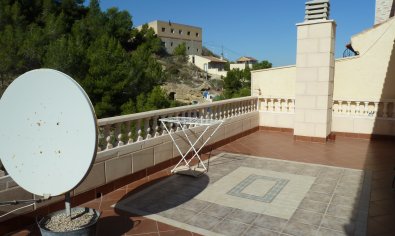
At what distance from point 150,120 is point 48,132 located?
366cm

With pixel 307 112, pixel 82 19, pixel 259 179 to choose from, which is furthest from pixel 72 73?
pixel 259 179

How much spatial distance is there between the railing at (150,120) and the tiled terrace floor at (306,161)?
0.73 meters

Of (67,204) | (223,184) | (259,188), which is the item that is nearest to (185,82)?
(223,184)

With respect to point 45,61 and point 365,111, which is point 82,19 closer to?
point 45,61

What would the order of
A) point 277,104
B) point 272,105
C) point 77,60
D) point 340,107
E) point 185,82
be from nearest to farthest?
point 340,107 < point 277,104 < point 272,105 < point 77,60 < point 185,82

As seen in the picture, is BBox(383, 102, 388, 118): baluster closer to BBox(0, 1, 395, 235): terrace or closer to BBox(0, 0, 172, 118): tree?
BBox(0, 1, 395, 235): terrace

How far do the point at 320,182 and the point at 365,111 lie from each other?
4.62 meters

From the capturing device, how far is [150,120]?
620 centimetres

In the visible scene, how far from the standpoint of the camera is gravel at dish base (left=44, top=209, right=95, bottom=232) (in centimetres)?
259

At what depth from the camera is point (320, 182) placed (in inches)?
194

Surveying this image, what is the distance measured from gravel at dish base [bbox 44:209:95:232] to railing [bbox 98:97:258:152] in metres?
1.68

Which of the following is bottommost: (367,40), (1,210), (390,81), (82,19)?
(1,210)

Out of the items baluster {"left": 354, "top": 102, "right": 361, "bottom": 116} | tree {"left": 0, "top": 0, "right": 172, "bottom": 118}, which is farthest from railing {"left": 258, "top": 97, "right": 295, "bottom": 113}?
tree {"left": 0, "top": 0, "right": 172, "bottom": 118}

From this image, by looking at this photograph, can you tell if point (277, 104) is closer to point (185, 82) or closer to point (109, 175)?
point (109, 175)
